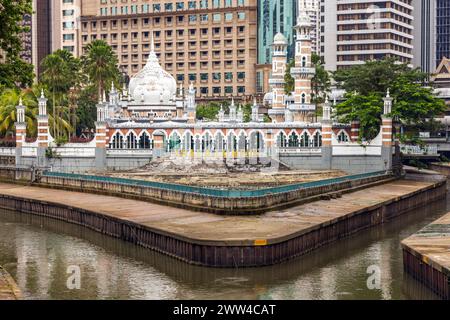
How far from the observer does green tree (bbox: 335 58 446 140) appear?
3430 inches

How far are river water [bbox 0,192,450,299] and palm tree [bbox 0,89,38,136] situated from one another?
4685 cm

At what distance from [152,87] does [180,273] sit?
63928mm

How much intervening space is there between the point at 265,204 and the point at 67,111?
75.0 m

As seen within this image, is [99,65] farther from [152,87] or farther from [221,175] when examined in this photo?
[221,175]

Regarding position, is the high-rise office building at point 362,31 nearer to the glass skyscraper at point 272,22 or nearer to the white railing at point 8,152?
the glass skyscraper at point 272,22

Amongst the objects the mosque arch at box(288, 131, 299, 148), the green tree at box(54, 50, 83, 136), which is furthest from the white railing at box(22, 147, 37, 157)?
the mosque arch at box(288, 131, 299, 148)

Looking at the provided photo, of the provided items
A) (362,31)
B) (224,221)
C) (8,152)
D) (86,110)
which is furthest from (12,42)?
(362,31)

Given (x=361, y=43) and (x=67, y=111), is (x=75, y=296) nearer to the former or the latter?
(x=67, y=111)

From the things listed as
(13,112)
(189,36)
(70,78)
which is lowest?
(13,112)

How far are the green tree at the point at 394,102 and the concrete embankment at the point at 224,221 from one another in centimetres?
1577

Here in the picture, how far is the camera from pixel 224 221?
158 ft

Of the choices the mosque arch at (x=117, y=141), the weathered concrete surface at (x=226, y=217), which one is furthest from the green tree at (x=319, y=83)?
the weathered concrete surface at (x=226, y=217)

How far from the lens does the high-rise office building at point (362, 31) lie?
163750mm

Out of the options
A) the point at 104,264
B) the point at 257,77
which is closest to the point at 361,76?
the point at 104,264
